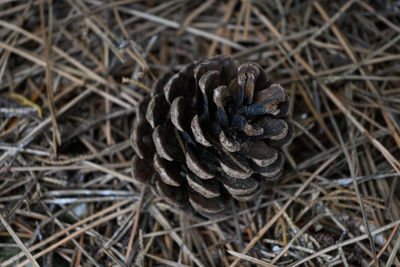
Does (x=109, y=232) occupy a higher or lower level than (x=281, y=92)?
lower

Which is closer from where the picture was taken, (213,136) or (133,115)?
(213,136)

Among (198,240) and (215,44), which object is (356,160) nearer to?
(198,240)

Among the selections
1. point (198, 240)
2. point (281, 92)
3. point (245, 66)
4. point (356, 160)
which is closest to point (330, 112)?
point (356, 160)

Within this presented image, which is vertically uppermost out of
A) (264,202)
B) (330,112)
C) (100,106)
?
(330,112)

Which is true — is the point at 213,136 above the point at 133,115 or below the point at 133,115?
above

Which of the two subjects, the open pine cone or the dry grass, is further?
the dry grass
